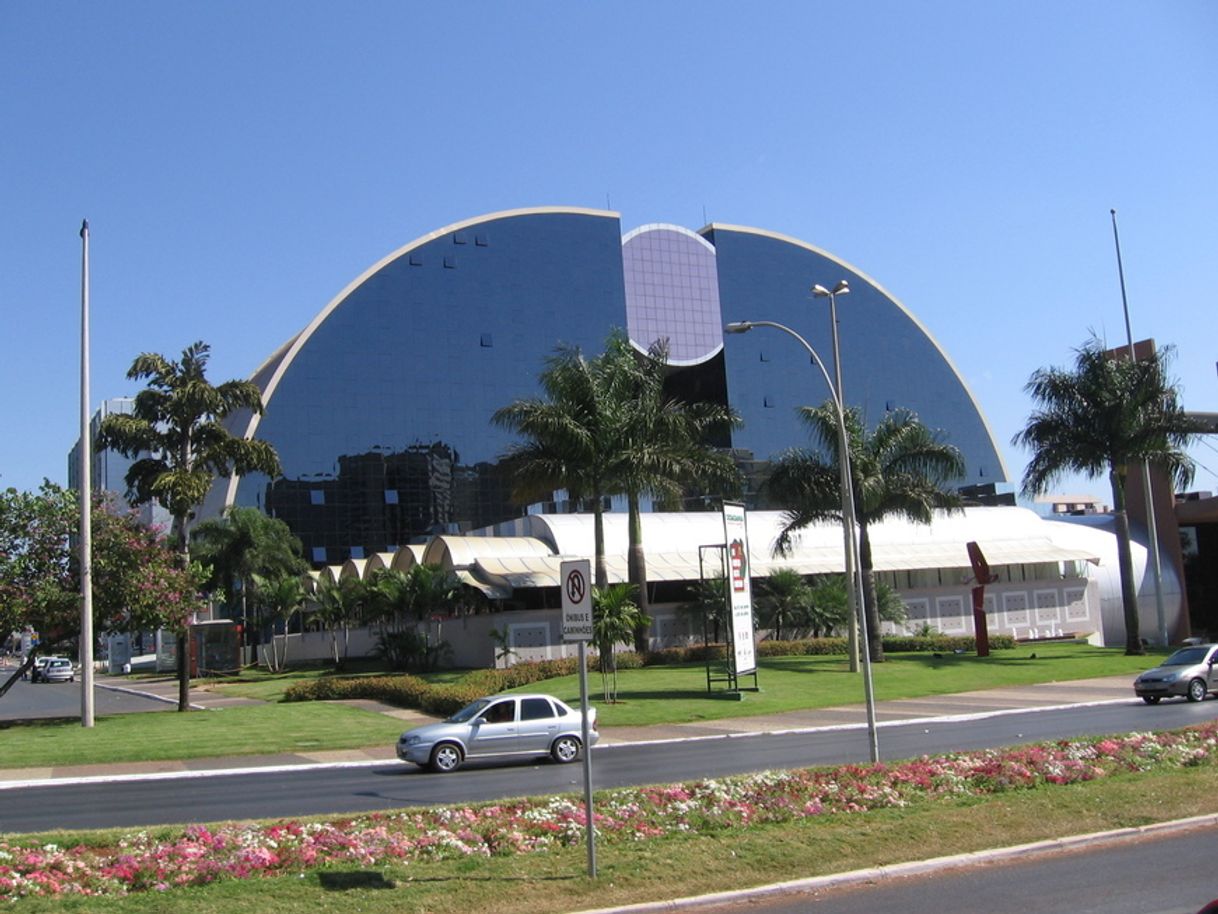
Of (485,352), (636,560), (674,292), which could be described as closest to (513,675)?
(636,560)

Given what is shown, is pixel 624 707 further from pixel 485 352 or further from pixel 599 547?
pixel 485 352

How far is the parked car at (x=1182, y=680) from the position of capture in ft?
96.6

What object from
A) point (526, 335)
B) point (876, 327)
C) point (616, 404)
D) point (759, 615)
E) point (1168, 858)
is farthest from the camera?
point (876, 327)

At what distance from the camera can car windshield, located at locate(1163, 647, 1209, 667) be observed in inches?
1201

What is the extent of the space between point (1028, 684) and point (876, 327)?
61575 millimetres

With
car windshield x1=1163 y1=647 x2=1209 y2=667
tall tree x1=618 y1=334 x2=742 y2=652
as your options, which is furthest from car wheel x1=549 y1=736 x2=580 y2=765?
tall tree x1=618 y1=334 x2=742 y2=652

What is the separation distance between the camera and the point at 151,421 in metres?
38.4

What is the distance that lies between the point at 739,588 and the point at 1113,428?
21.2m

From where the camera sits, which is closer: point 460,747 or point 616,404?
point 460,747

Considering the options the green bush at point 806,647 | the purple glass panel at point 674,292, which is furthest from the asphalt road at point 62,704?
the purple glass panel at point 674,292

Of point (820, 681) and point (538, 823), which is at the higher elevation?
point (538, 823)

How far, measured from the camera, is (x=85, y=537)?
32.5 metres

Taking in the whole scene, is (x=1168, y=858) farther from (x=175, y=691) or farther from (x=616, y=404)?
(x=175, y=691)

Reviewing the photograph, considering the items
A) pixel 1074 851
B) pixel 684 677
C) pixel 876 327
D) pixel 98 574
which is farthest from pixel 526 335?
pixel 1074 851
